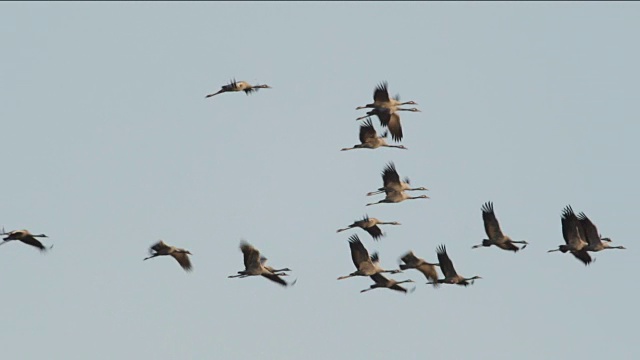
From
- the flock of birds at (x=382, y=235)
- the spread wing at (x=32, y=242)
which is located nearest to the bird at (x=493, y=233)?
the flock of birds at (x=382, y=235)

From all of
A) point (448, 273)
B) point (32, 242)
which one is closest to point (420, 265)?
point (448, 273)

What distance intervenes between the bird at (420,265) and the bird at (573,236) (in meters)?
3.74

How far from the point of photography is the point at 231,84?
46688mm

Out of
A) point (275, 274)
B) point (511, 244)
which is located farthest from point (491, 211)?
point (275, 274)

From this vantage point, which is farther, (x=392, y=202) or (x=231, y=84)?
(x=392, y=202)

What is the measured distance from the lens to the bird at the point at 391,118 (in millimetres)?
48094

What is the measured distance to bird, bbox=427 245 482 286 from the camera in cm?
4828

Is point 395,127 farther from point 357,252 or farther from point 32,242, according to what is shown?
point 32,242

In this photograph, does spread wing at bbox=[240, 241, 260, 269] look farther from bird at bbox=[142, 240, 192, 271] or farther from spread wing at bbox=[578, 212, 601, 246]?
spread wing at bbox=[578, 212, 601, 246]

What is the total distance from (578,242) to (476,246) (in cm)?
255

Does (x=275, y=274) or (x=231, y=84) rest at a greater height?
(x=231, y=84)

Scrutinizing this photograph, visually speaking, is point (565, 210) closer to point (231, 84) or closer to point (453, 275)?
point (453, 275)

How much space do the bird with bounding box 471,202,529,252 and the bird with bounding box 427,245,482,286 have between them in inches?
45.0

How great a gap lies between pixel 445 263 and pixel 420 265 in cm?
96
